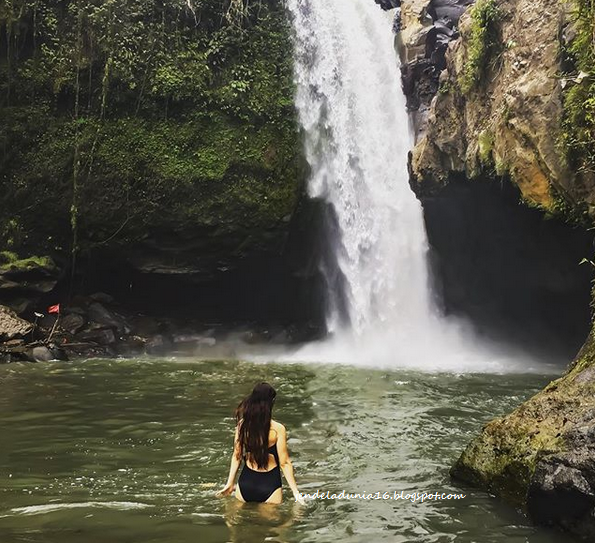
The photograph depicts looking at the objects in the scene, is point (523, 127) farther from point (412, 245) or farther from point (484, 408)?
point (412, 245)

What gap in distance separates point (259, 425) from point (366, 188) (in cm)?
1500

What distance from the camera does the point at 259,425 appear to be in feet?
15.5

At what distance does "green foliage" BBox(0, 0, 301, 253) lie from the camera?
16.9 metres

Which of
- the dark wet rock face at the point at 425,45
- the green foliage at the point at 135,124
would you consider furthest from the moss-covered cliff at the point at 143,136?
the dark wet rock face at the point at 425,45

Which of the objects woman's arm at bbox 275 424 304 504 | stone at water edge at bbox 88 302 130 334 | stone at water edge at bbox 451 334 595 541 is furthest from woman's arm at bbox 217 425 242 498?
stone at water edge at bbox 88 302 130 334

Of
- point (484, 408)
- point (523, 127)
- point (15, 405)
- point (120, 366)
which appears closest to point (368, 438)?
point (484, 408)

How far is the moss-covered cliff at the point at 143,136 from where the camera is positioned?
55.5 feet

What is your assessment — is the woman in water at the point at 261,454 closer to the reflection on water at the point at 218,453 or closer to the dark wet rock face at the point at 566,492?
the reflection on water at the point at 218,453

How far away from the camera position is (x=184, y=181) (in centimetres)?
1769

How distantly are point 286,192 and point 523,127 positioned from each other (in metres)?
8.72

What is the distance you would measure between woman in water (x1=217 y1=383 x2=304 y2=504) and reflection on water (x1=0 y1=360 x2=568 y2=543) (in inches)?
4.4

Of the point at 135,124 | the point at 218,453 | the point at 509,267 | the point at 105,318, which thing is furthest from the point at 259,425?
the point at 135,124

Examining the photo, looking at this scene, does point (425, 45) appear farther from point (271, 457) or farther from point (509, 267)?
point (271, 457)

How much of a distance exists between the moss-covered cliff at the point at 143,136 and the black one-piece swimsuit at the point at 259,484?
1358 cm
